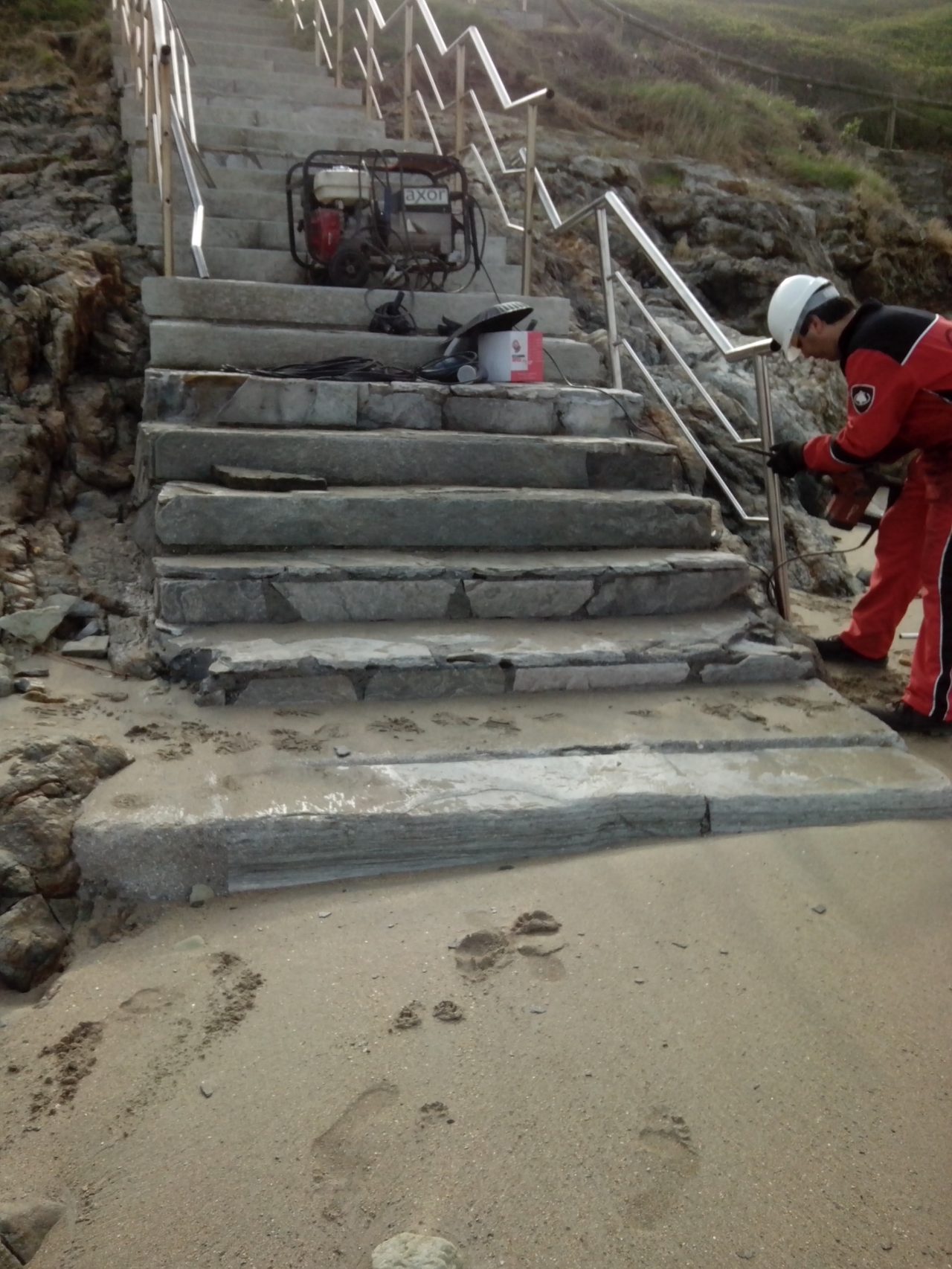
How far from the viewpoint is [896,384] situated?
3303mm

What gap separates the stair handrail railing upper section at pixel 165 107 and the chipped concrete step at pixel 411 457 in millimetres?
1317

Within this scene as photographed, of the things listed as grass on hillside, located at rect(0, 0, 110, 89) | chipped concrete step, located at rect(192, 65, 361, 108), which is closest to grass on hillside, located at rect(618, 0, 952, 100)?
chipped concrete step, located at rect(192, 65, 361, 108)

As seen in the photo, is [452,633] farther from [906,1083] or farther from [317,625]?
[906,1083]

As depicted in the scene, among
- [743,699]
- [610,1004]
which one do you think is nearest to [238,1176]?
Answer: [610,1004]

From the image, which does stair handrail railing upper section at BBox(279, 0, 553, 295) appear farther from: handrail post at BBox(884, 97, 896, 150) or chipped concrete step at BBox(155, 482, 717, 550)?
handrail post at BBox(884, 97, 896, 150)

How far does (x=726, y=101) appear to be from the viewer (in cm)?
1244

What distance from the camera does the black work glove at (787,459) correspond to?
3.72 meters

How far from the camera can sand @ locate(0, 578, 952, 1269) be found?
151 centimetres

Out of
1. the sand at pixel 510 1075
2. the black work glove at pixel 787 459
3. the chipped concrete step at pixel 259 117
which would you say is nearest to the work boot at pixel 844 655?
the black work glove at pixel 787 459

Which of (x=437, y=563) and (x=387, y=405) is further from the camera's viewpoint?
(x=387, y=405)

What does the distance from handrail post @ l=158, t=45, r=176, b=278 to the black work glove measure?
2871mm

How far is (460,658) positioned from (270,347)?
→ 2.12 metres

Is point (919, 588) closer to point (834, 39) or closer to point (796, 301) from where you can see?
point (796, 301)

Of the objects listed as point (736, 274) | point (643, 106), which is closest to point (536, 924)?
point (736, 274)
